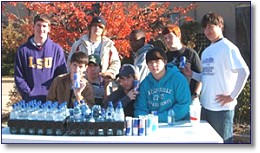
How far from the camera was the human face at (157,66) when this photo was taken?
10.2 ft

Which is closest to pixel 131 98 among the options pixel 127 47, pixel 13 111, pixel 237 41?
pixel 13 111

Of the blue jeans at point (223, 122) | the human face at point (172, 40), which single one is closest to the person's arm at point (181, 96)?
the blue jeans at point (223, 122)

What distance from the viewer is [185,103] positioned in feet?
10.4

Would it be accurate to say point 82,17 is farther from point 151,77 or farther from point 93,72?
point 151,77

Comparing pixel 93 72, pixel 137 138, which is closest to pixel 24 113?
pixel 137 138

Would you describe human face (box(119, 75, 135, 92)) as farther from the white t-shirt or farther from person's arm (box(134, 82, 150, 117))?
the white t-shirt

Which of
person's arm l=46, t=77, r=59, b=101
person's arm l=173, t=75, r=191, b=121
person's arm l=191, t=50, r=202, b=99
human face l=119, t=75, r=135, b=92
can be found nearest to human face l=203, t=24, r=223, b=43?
person's arm l=191, t=50, r=202, b=99

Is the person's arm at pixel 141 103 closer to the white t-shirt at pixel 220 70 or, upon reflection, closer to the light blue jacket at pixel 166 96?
the light blue jacket at pixel 166 96

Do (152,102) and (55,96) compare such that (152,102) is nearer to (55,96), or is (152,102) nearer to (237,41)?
(55,96)

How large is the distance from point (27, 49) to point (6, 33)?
3.12 meters

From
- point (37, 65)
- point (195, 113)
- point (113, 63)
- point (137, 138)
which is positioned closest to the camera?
point (137, 138)

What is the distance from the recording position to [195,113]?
309cm

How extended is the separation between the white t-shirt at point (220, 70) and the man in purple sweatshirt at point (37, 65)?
1311mm

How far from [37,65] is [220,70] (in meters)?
1.55
